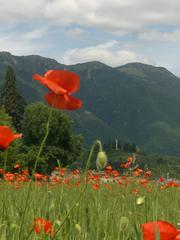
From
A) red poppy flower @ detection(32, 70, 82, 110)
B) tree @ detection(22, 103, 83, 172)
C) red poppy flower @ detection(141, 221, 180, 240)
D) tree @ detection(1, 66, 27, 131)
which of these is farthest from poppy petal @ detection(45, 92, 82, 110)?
tree @ detection(1, 66, 27, 131)

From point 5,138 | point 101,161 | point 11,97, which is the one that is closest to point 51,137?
point 11,97

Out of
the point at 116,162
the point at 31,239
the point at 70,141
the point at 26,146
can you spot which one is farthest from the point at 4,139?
the point at 116,162

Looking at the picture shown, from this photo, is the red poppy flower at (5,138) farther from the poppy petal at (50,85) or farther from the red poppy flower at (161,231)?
the red poppy flower at (161,231)

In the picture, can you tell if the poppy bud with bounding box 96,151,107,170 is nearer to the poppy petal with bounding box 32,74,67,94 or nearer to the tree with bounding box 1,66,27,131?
the poppy petal with bounding box 32,74,67,94

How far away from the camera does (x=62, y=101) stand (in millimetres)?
1477

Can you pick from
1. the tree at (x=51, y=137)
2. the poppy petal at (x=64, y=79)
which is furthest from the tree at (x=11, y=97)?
the poppy petal at (x=64, y=79)

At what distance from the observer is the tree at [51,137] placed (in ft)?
164

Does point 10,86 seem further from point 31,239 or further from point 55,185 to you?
point 31,239

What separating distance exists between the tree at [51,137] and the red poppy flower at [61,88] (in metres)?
47.2

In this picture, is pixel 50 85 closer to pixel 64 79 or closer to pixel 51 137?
pixel 64 79

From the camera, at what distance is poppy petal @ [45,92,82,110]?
4.76 ft

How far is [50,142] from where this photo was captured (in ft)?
174

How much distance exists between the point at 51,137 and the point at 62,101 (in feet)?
168

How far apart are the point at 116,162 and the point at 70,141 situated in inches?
3980
